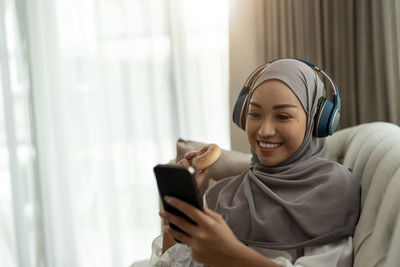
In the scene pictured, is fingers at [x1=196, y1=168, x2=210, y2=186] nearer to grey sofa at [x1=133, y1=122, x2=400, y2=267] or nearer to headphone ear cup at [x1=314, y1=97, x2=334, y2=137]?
headphone ear cup at [x1=314, y1=97, x2=334, y2=137]

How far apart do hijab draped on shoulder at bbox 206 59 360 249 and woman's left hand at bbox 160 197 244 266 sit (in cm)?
26

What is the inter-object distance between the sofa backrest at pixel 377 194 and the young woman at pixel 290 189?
0.06 meters

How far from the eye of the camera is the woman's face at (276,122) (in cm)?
126

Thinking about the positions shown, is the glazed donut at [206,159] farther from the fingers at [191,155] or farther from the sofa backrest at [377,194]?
the sofa backrest at [377,194]

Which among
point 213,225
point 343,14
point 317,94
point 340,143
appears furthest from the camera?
point 343,14

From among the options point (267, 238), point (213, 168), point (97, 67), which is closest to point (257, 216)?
point (267, 238)

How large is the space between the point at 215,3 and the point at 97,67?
2.80 feet

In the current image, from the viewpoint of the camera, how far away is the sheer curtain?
9.16 feet

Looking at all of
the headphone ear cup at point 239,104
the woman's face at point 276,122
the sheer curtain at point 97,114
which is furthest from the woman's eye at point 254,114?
the sheer curtain at point 97,114

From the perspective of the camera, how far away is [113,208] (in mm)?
3020

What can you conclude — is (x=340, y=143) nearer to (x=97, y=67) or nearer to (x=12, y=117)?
(x=97, y=67)

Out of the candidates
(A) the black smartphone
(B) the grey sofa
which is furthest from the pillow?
(A) the black smartphone

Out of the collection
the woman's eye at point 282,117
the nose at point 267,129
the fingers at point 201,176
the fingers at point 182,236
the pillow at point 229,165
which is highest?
the woman's eye at point 282,117

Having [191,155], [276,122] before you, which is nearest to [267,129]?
[276,122]
